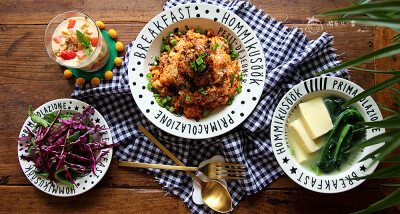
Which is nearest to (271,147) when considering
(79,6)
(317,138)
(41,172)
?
(317,138)

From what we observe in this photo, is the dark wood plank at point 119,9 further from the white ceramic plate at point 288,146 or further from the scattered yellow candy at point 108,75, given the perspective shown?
the white ceramic plate at point 288,146

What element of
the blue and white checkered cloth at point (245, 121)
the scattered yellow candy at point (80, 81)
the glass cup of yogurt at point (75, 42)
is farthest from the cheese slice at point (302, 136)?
the scattered yellow candy at point (80, 81)

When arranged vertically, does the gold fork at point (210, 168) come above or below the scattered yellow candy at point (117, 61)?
below

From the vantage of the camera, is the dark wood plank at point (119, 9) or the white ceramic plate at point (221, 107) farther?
the dark wood plank at point (119, 9)

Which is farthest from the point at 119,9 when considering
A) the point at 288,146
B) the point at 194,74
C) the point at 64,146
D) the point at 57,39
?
the point at 288,146

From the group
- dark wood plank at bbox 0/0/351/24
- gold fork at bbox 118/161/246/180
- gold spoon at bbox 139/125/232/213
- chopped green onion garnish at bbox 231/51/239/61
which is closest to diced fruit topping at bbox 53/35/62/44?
dark wood plank at bbox 0/0/351/24
